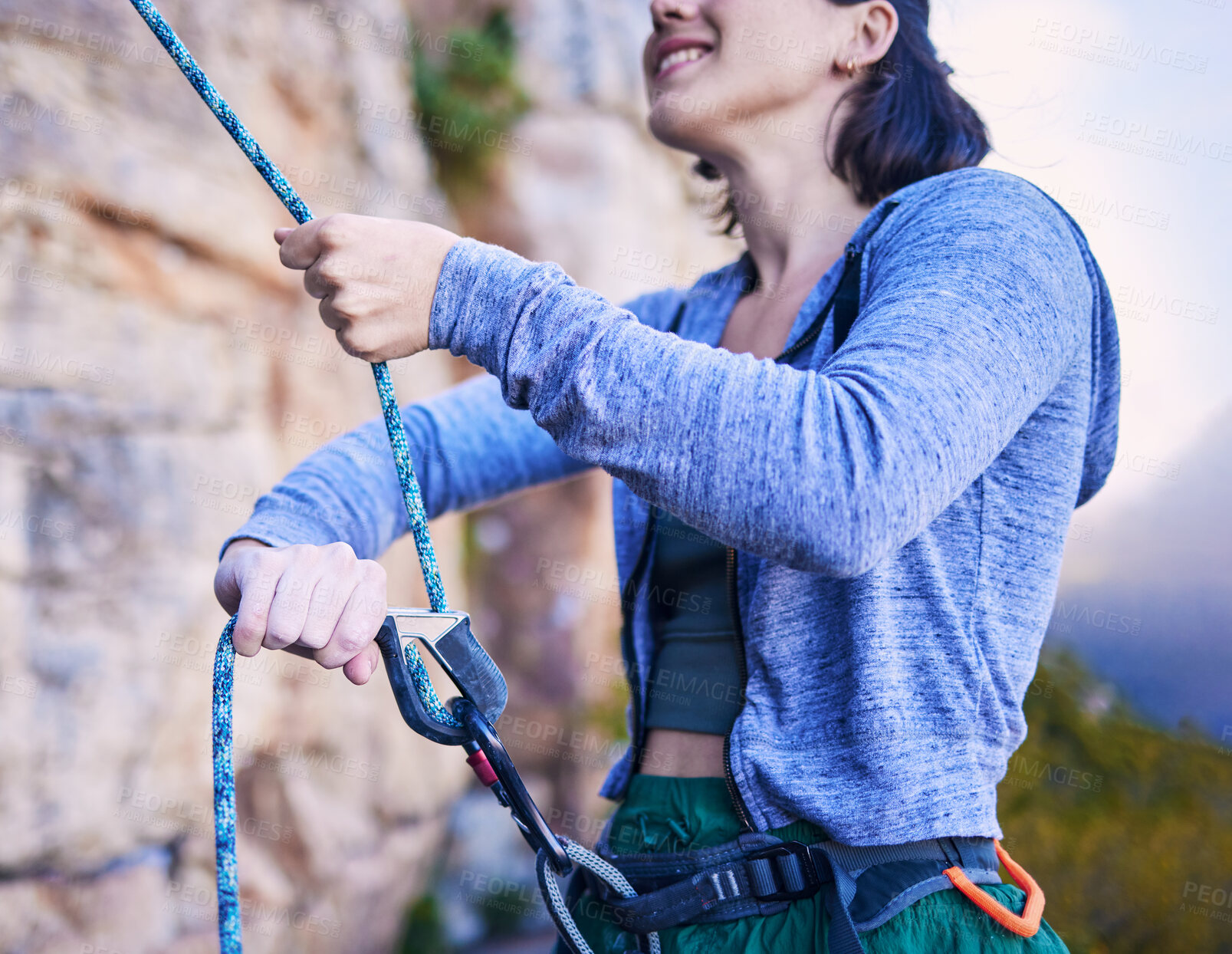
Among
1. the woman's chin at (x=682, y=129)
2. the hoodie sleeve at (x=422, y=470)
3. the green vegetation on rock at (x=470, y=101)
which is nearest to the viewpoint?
the hoodie sleeve at (x=422, y=470)

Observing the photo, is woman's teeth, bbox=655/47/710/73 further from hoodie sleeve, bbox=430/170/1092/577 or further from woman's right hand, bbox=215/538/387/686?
woman's right hand, bbox=215/538/387/686

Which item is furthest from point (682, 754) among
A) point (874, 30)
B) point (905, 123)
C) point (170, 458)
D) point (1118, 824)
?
point (1118, 824)

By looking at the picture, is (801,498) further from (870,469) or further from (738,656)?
(738,656)

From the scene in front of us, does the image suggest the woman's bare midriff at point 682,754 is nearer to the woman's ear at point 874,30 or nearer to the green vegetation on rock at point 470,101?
the woman's ear at point 874,30

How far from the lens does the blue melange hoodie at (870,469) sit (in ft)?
2.01

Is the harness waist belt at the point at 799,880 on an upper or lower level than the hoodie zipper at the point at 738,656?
lower

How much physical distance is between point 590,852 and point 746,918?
0.17m

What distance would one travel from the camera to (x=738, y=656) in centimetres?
93

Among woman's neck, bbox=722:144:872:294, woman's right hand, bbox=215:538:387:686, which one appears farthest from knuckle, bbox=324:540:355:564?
woman's neck, bbox=722:144:872:294

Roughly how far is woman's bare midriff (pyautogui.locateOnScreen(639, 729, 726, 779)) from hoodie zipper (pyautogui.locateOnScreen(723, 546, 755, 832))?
26 mm

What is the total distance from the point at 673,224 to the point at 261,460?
3484 mm

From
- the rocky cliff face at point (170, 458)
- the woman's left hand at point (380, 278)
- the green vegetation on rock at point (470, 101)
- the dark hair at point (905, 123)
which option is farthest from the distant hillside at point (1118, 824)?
the green vegetation on rock at point (470, 101)

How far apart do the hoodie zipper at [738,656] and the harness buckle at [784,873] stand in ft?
0.12

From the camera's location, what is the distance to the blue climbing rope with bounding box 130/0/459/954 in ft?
2.03
